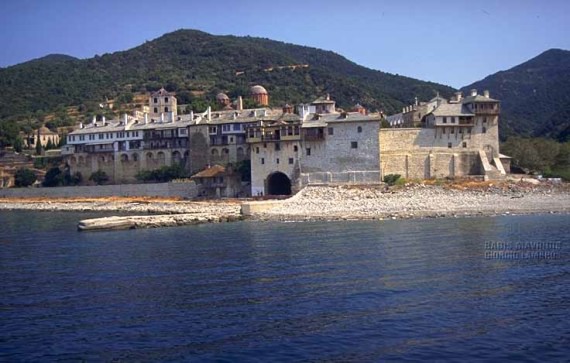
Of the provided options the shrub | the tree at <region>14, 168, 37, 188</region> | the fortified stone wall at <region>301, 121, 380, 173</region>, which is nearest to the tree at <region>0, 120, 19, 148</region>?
the tree at <region>14, 168, 37, 188</region>

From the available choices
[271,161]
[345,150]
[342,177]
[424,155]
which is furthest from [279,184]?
[424,155]

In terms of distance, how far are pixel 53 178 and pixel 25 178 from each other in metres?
3.87

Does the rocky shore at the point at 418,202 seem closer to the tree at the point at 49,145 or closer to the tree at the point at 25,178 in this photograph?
the tree at the point at 25,178

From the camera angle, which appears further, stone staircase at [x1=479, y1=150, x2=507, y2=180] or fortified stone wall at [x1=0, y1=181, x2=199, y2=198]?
fortified stone wall at [x1=0, y1=181, x2=199, y2=198]

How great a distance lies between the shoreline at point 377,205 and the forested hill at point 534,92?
161 feet

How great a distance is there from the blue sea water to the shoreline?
876 cm

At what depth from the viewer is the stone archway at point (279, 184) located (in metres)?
49.9

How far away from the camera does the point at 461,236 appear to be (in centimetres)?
2627

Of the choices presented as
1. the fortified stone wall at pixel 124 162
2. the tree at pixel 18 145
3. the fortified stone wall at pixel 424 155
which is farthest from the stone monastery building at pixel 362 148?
the tree at pixel 18 145

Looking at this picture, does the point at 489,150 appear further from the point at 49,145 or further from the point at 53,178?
the point at 49,145

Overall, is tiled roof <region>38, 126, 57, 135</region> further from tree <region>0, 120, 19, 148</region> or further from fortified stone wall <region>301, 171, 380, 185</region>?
fortified stone wall <region>301, 171, 380, 185</region>

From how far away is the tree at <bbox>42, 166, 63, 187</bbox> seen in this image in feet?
208

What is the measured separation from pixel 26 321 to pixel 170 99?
64092 millimetres

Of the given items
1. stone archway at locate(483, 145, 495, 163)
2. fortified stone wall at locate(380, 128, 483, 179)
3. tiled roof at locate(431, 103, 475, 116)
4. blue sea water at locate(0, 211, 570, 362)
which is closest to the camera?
blue sea water at locate(0, 211, 570, 362)
